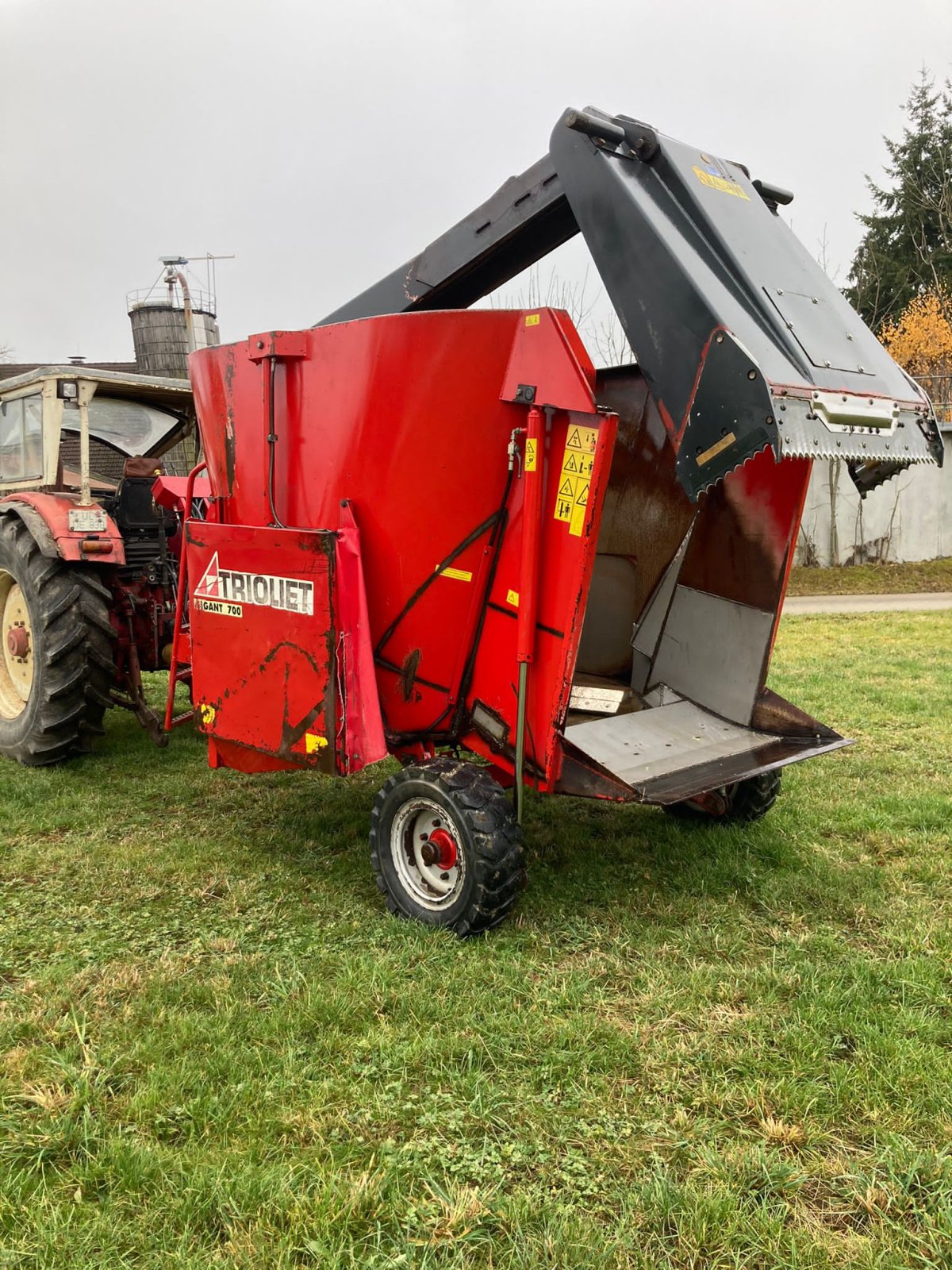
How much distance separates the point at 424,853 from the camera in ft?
10.5

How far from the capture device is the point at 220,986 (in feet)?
9.12

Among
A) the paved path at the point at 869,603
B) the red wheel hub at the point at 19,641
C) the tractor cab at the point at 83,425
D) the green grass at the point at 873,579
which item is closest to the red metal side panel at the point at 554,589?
the tractor cab at the point at 83,425

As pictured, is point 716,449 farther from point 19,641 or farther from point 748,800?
point 19,641

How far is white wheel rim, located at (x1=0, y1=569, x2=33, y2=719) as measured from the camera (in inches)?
200

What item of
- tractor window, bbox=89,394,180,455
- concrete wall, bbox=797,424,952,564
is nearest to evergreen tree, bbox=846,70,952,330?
concrete wall, bbox=797,424,952,564

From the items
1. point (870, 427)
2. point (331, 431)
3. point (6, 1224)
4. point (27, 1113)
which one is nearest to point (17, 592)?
point (331, 431)

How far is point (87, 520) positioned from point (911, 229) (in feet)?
85.4

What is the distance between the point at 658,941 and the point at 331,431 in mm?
2090

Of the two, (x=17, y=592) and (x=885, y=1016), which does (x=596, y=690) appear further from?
(x=17, y=592)

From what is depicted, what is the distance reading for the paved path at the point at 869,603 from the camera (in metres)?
11.2

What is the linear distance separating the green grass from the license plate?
405 inches

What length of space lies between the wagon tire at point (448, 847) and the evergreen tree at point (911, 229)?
23.2 meters

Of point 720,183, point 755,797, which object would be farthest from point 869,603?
point 720,183

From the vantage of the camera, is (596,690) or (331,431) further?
(596,690)
